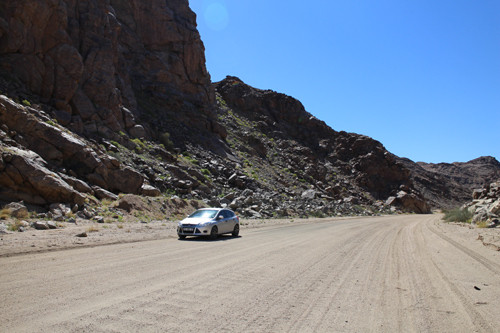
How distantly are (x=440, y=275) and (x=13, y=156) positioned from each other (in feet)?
62.9

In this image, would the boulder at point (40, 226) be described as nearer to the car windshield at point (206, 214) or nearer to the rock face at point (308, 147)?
the car windshield at point (206, 214)

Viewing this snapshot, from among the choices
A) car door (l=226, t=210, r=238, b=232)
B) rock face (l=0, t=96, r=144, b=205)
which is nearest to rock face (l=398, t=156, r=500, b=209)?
car door (l=226, t=210, r=238, b=232)

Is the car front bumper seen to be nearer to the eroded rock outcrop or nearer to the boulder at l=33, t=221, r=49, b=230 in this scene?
the boulder at l=33, t=221, r=49, b=230

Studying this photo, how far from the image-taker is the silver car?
1339cm

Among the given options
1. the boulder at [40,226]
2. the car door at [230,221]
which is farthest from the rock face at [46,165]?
the car door at [230,221]

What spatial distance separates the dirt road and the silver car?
13.6 ft

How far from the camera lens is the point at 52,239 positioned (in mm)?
10422

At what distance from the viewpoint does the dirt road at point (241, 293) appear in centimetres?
410

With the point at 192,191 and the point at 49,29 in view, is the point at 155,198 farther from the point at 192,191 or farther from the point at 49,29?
the point at 49,29

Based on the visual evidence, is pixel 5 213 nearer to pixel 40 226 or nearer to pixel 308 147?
pixel 40 226

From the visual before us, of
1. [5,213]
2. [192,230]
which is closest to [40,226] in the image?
[5,213]

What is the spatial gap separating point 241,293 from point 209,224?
849 centimetres

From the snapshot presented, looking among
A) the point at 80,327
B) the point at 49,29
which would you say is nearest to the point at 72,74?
the point at 49,29

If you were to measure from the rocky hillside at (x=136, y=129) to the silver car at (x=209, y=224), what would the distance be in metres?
6.95
